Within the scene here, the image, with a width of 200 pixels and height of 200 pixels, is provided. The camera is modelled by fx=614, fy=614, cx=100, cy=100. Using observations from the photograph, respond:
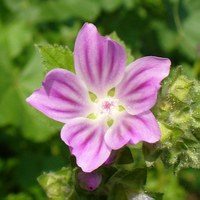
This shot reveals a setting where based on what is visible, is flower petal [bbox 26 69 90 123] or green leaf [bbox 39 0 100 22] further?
green leaf [bbox 39 0 100 22]

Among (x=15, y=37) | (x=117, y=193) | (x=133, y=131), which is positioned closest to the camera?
(x=133, y=131)

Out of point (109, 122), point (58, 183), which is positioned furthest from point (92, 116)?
point (58, 183)

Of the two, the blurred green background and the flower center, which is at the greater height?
the flower center

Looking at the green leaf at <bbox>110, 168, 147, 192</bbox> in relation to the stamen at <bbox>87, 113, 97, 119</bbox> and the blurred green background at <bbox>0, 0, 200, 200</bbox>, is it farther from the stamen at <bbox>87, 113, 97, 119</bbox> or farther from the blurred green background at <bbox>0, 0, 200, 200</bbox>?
the blurred green background at <bbox>0, 0, 200, 200</bbox>

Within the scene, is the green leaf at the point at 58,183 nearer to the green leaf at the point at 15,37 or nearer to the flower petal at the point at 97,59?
the flower petal at the point at 97,59

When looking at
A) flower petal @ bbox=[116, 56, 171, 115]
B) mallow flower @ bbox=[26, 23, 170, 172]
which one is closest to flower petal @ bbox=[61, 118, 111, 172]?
mallow flower @ bbox=[26, 23, 170, 172]

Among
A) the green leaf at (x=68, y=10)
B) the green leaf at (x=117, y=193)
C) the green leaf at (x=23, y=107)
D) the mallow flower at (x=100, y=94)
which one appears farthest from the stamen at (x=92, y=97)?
the green leaf at (x=68, y=10)

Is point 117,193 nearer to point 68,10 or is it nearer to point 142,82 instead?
point 142,82

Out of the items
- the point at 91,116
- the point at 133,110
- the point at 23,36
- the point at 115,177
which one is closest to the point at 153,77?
the point at 133,110
